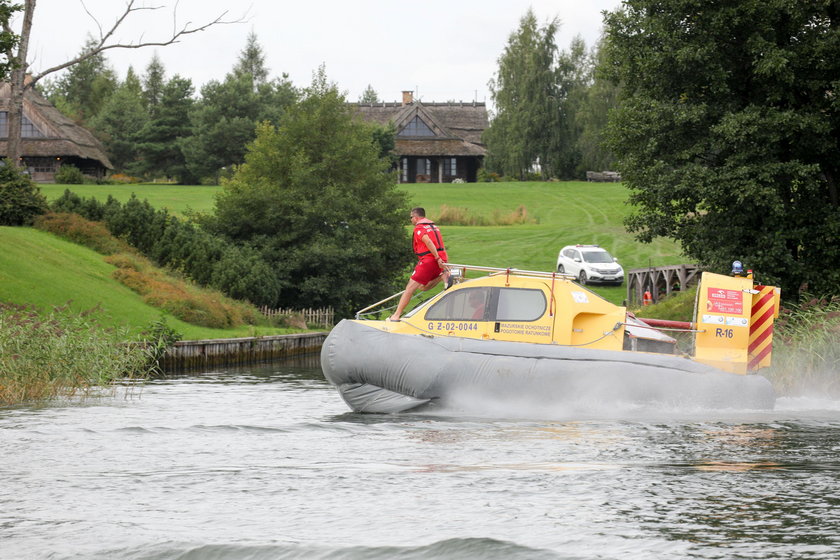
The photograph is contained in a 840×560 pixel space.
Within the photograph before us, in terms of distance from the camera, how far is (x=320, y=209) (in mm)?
42812

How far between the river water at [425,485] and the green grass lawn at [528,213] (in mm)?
31272

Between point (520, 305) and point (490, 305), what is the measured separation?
1.46 feet

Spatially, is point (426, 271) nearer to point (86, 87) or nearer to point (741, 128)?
point (741, 128)

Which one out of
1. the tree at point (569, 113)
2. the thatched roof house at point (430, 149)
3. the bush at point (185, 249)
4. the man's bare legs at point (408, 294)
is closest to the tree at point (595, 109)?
the tree at point (569, 113)

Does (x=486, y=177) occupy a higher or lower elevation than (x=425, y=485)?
higher

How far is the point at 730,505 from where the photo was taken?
32.7 feet

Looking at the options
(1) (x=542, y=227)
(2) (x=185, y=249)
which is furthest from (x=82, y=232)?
(1) (x=542, y=227)

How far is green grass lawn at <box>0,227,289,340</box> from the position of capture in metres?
29.5

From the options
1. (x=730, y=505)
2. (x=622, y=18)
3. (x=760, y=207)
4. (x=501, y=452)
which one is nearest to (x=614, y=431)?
(x=501, y=452)

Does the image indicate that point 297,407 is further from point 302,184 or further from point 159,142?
point 159,142

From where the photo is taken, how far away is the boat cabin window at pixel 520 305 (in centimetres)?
1616

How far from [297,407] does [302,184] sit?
2634 centimetres

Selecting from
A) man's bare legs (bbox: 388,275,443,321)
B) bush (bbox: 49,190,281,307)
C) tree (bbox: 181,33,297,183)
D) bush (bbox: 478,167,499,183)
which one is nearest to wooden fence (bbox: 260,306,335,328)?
bush (bbox: 49,190,281,307)

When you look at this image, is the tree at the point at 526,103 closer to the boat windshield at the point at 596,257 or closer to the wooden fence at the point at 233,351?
the boat windshield at the point at 596,257
